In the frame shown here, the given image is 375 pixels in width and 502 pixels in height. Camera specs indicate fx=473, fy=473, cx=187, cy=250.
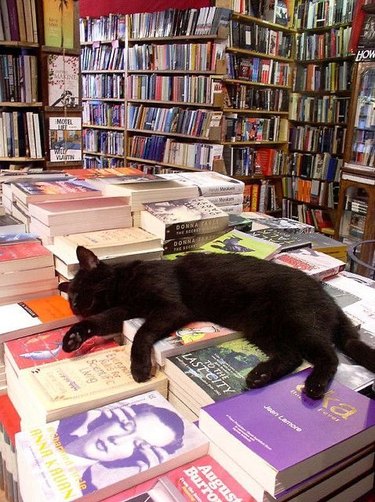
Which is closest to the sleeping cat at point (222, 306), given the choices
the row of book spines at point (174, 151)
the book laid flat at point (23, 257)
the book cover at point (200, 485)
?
the book laid flat at point (23, 257)

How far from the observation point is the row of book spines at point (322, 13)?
4.54 meters

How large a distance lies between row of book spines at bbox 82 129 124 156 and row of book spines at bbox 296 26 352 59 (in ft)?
7.27

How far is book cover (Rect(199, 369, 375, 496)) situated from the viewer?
82 cm

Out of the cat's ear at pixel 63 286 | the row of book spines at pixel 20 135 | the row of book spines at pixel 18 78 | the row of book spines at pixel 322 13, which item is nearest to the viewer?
the cat's ear at pixel 63 286

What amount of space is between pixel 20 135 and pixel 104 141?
2.79m

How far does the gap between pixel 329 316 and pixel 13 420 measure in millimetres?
878

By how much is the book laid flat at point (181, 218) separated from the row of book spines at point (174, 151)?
267cm

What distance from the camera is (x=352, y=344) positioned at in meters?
1.23

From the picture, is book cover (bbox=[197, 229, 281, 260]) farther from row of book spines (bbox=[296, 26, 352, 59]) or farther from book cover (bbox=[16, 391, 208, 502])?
row of book spines (bbox=[296, 26, 352, 59])

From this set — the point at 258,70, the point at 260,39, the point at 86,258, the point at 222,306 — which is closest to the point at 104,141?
the point at 258,70

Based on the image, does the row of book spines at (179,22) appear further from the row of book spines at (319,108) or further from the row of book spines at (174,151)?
the row of book spines at (319,108)

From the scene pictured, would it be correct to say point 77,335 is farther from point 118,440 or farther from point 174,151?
point 174,151

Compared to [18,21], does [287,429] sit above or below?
below

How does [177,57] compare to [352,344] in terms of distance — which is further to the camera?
[177,57]
